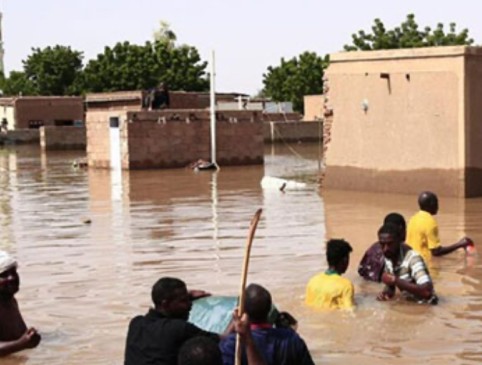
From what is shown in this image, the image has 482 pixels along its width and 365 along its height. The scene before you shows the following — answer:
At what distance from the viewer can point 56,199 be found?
2092cm

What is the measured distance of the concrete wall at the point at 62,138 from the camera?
46.1m

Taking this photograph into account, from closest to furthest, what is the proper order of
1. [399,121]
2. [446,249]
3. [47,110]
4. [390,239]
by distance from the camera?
1. [390,239]
2. [446,249]
3. [399,121]
4. [47,110]

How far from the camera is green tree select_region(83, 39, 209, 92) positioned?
6169cm

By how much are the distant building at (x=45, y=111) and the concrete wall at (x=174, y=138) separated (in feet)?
79.7

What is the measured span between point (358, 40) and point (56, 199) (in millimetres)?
42088

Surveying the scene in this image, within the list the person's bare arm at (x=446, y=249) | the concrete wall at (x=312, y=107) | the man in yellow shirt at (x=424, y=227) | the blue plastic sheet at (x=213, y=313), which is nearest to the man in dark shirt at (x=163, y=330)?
the blue plastic sheet at (x=213, y=313)

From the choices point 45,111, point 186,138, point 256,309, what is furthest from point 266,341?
point 45,111

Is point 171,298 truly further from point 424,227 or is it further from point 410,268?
point 424,227

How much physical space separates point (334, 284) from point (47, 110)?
161 feet

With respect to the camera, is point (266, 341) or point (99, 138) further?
point (99, 138)

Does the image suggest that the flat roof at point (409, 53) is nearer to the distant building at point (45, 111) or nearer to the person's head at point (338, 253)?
the person's head at point (338, 253)

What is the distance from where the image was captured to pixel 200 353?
15.1 feet

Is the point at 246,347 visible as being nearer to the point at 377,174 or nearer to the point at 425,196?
the point at 425,196

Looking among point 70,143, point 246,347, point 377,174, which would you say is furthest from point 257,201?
point 70,143
